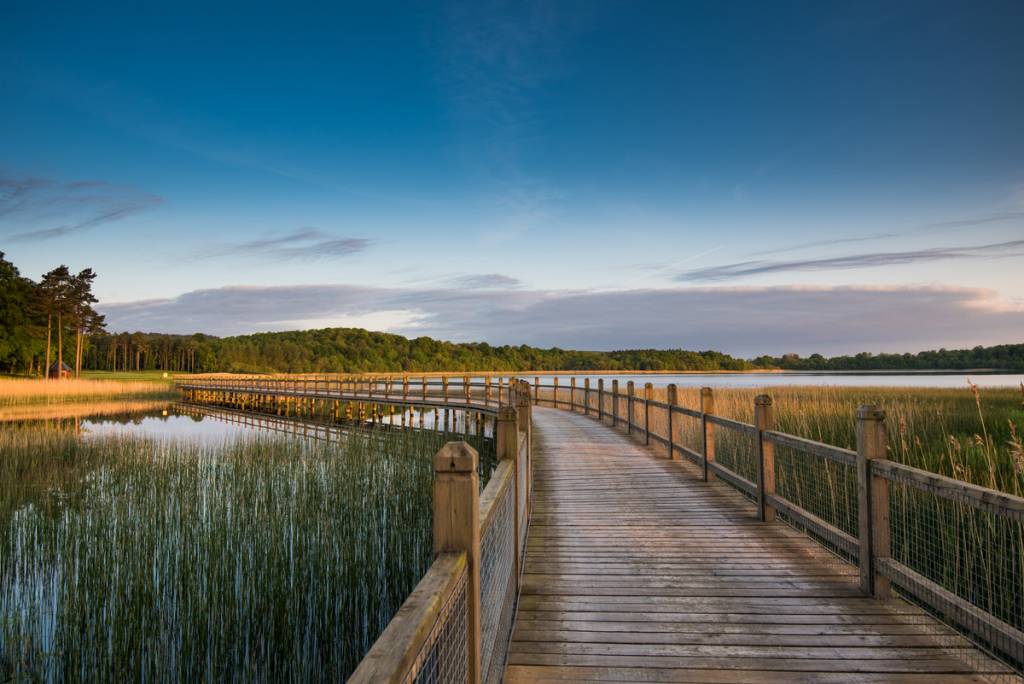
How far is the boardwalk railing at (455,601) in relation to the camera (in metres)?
1.39

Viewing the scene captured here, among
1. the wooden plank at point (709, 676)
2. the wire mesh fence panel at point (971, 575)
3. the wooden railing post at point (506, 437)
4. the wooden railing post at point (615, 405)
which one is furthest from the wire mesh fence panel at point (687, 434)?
the wooden plank at point (709, 676)

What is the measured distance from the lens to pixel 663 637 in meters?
3.83

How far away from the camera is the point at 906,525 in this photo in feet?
21.1

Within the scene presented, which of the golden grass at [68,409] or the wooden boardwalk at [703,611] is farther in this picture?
the golden grass at [68,409]

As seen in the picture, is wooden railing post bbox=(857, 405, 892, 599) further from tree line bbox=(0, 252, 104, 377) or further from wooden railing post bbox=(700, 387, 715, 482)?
tree line bbox=(0, 252, 104, 377)

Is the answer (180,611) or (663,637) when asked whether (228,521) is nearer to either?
(180,611)

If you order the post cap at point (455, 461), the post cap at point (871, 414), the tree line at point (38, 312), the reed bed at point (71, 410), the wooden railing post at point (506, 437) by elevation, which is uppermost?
the tree line at point (38, 312)

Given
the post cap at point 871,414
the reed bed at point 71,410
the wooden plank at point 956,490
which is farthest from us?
the reed bed at point 71,410

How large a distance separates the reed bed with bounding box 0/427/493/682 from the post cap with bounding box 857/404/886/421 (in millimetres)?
5306

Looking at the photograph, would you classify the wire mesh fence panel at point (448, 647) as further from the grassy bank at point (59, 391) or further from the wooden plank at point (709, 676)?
the grassy bank at point (59, 391)

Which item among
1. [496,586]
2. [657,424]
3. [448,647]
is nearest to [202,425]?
[657,424]

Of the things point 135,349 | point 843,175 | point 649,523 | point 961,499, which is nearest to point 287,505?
point 649,523

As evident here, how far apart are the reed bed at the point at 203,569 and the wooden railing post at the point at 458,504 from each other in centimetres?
418

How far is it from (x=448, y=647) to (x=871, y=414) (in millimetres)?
4104
